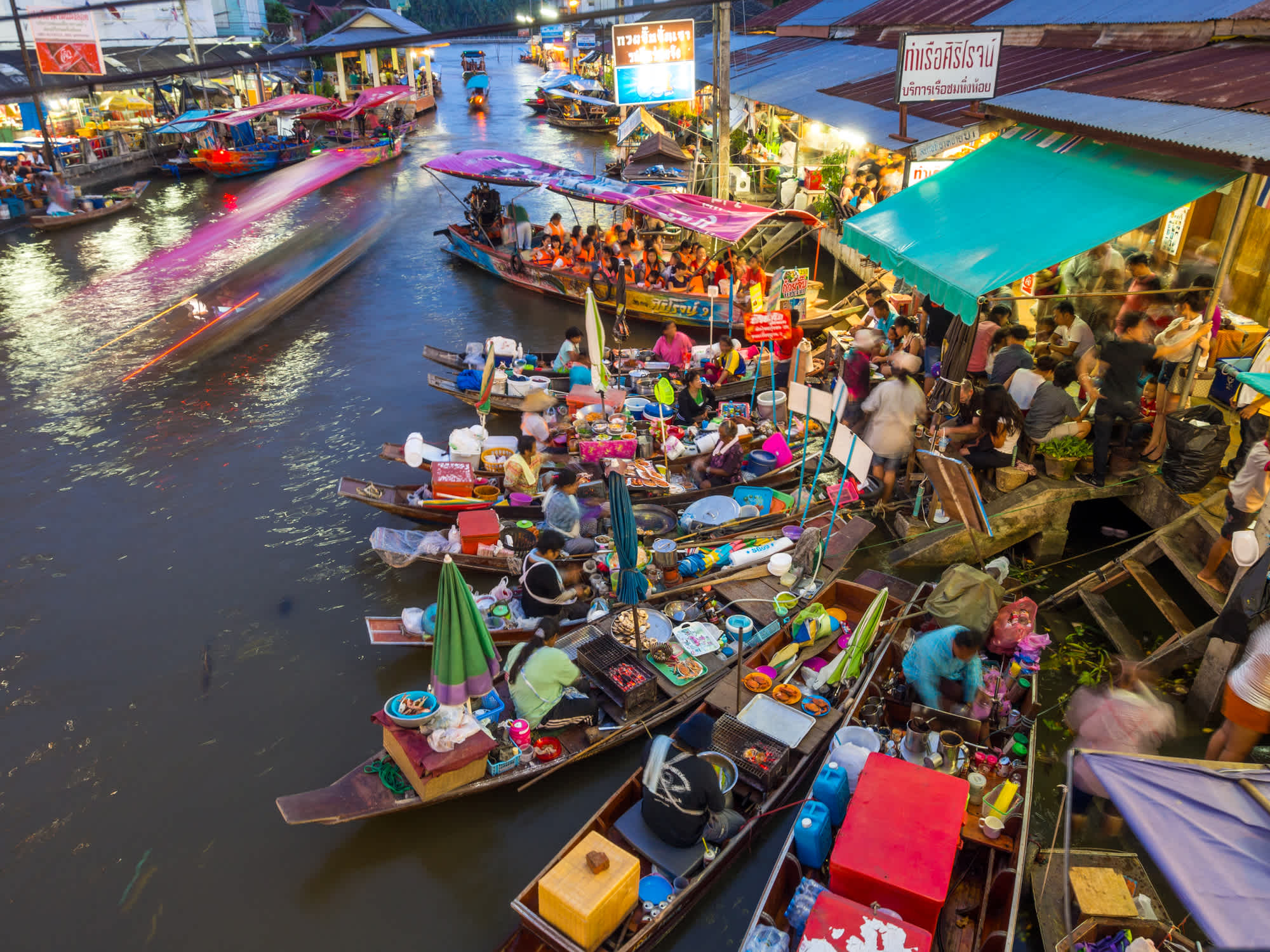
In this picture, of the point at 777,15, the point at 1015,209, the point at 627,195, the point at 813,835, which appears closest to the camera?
the point at 813,835

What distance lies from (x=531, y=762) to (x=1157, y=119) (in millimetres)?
10439

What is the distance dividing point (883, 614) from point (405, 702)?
4951 millimetres

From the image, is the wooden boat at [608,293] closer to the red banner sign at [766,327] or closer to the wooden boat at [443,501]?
the red banner sign at [766,327]

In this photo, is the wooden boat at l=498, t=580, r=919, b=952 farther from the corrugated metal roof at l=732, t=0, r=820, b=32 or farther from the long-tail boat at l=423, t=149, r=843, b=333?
the corrugated metal roof at l=732, t=0, r=820, b=32

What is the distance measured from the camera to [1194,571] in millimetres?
8117

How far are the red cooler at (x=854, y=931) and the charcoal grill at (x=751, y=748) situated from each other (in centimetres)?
158

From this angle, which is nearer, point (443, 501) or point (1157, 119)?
point (1157, 119)

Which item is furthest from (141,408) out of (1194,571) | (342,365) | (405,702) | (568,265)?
(1194,571)

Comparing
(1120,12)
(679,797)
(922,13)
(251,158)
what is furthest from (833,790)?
(251,158)

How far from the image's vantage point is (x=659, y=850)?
6.33 metres

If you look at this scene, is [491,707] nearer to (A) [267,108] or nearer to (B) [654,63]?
(B) [654,63]

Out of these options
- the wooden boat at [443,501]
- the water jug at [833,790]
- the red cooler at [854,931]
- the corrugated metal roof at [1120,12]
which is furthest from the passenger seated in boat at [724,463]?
the corrugated metal roof at [1120,12]

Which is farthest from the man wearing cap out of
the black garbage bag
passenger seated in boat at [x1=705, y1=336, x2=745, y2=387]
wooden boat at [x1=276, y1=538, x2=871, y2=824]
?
passenger seated in boat at [x1=705, y1=336, x2=745, y2=387]

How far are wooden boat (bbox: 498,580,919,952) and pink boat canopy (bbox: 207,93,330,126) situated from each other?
33.5 meters
